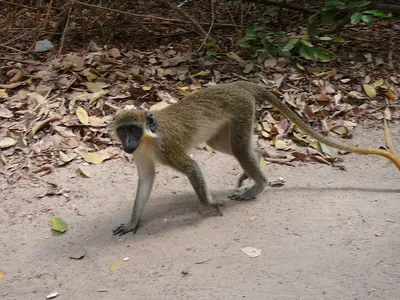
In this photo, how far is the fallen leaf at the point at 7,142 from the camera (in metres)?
6.69

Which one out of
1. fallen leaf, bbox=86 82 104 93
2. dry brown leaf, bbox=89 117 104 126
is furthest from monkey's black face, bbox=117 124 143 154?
fallen leaf, bbox=86 82 104 93

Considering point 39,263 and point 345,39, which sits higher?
point 345,39

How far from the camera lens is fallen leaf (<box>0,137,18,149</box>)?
6.69 metres

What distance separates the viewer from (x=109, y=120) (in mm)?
7180

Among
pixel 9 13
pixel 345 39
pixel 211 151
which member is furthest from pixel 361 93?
pixel 9 13

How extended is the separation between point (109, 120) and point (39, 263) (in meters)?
2.70

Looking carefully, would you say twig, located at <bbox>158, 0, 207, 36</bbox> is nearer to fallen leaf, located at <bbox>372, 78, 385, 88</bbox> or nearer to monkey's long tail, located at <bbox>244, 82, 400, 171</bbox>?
fallen leaf, located at <bbox>372, 78, 385, 88</bbox>

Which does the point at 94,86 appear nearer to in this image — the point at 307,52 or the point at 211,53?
the point at 211,53

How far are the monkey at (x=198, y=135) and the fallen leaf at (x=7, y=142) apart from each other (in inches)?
83.4

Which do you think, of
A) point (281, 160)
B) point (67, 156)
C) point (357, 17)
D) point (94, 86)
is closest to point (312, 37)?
point (357, 17)

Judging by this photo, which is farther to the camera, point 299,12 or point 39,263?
point 299,12

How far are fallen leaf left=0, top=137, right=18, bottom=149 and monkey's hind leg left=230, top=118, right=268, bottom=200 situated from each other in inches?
115

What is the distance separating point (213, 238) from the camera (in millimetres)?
5078

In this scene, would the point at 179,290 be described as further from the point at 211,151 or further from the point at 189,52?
the point at 189,52
